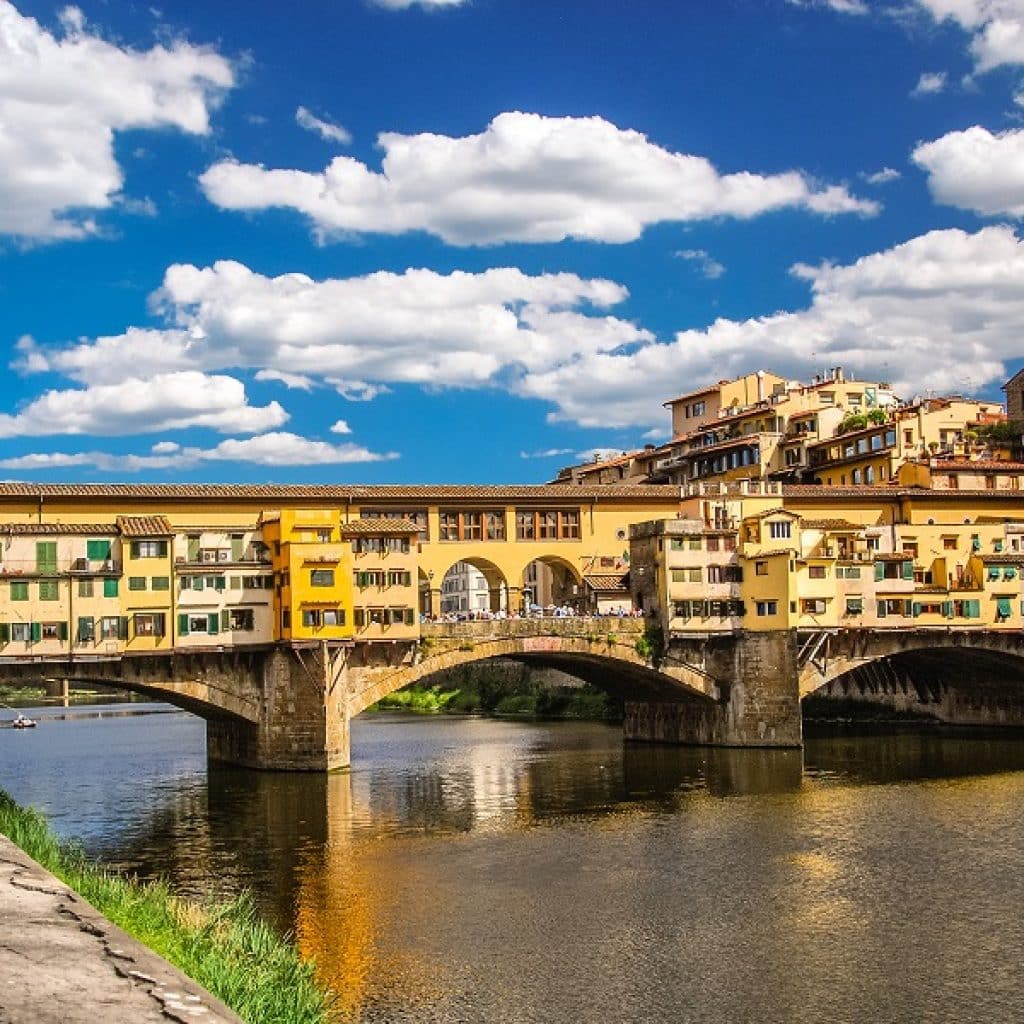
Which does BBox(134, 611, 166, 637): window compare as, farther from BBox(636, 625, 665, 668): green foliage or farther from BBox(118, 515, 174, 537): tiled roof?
BBox(636, 625, 665, 668): green foliage

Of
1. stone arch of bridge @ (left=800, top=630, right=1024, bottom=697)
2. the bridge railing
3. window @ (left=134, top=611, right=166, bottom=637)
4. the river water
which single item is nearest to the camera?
the river water

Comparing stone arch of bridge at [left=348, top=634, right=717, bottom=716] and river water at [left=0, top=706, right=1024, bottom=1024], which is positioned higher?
stone arch of bridge at [left=348, top=634, right=717, bottom=716]

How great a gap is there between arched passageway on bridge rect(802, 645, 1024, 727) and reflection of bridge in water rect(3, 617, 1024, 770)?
94 mm

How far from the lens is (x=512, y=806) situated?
156 ft

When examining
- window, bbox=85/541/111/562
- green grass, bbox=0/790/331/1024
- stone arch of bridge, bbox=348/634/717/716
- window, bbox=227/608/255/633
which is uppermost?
window, bbox=85/541/111/562

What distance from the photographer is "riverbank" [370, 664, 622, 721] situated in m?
86.1

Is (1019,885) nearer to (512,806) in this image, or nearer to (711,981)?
(711,981)

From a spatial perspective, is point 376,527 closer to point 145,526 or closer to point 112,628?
point 145,526

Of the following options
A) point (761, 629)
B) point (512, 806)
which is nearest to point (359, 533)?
point (512, 806)

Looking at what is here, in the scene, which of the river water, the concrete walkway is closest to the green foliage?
the river water

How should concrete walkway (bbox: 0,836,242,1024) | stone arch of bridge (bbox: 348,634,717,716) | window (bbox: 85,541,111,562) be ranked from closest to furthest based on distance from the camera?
concrete walkway (bbox: 0,836,242,1024)
window (bbox: 85,541,111,562)
stone arch of bridge (bbox: 348,634,717,716)

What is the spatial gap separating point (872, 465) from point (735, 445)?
34.0ft

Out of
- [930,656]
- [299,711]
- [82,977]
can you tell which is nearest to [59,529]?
[299,711]

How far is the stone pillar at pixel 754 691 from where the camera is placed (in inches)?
2424
